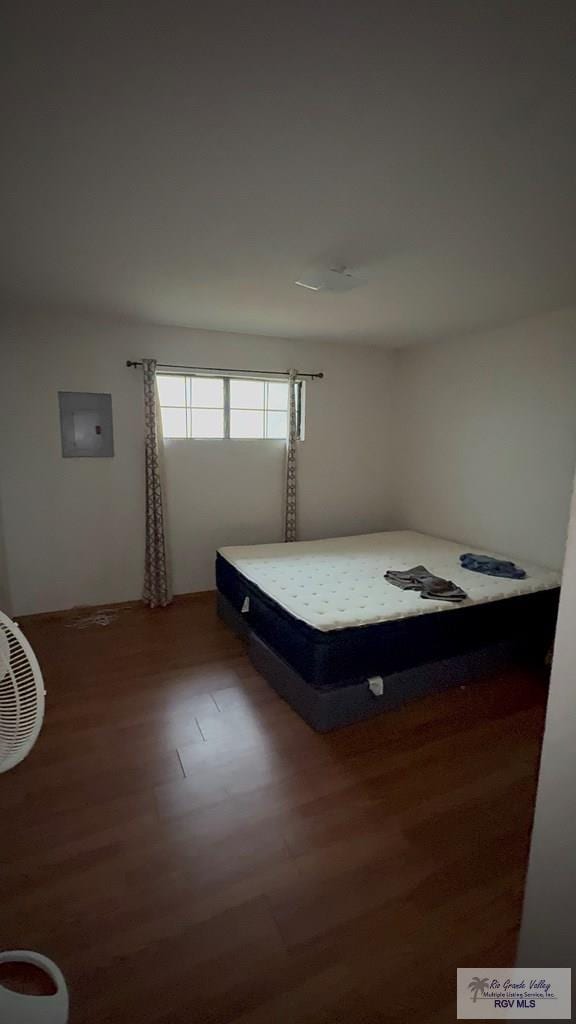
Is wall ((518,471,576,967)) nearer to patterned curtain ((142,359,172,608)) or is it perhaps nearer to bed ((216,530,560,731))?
bed ((216,530,560,731))

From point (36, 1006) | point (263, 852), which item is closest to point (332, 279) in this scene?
point (263, 852)

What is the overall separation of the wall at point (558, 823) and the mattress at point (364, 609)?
139 centimetres

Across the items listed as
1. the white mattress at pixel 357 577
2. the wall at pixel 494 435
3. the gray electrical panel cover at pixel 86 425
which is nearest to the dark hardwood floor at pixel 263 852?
the white mattress at pixel 357 577

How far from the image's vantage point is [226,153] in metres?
1.35

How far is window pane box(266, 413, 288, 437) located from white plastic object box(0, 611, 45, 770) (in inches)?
140

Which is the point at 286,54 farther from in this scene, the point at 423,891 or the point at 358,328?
the point at 358,328

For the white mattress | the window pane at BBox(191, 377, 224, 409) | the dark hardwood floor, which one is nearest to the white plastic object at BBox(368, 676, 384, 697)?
the dark hardwood floor

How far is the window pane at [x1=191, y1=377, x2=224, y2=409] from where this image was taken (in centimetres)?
392

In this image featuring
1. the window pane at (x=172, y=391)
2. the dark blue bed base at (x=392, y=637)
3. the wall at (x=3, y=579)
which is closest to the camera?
the dark blue bed base at (x=392, y=637)

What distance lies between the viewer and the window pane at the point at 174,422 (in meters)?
3.85

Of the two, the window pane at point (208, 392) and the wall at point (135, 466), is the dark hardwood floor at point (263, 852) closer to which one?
the wall at point (135, 466)

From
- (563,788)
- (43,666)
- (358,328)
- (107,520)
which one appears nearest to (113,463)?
(107,520)

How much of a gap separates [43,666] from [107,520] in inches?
50.2

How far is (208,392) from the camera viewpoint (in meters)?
3.97
